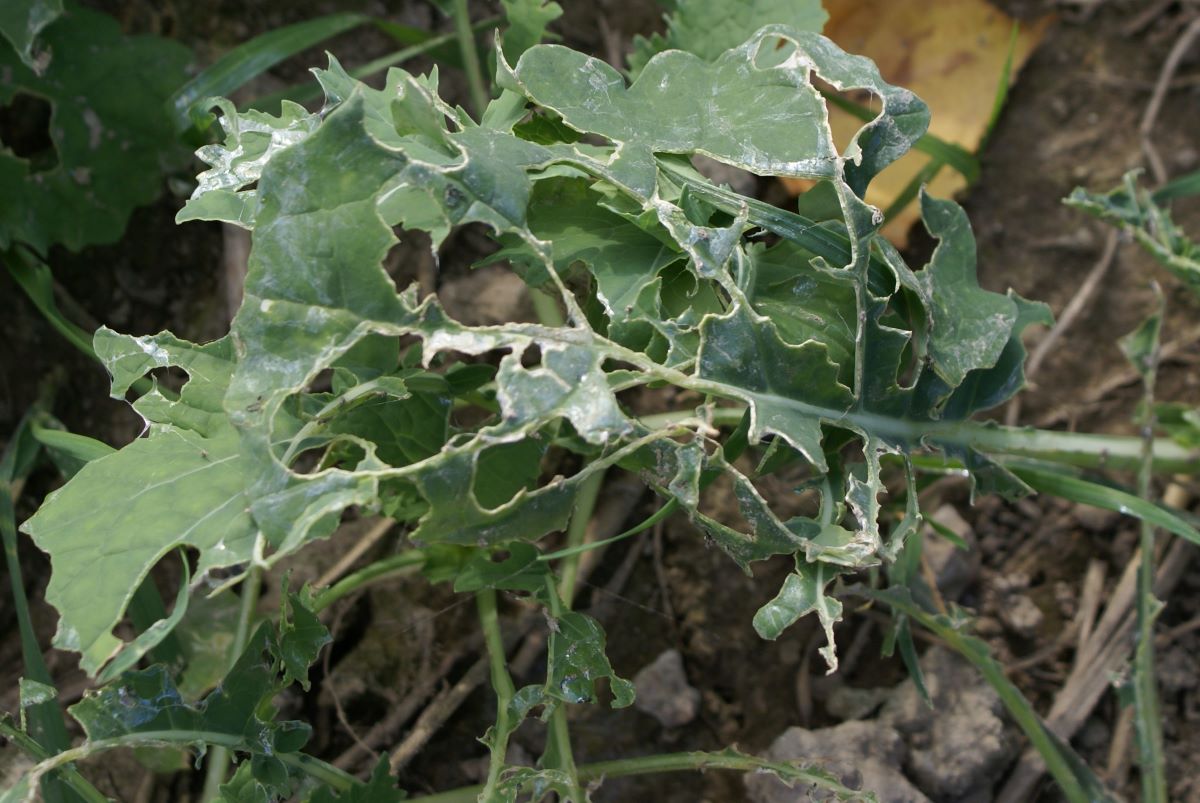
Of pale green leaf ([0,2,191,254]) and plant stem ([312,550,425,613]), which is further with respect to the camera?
pale green leaf ([0,2,191,254])

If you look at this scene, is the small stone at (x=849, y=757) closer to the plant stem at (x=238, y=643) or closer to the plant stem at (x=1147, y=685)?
the plant stem at (x=1147, y=685)

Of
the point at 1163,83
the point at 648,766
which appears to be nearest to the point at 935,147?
the point at 1163,83

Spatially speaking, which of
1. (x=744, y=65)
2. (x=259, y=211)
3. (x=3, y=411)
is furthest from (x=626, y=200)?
(x=3, y=411)

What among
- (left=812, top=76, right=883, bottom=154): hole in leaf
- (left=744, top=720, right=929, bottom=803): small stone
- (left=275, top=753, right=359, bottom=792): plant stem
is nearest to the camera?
(left=275, top=753, right=359, bottom=792): plant stem

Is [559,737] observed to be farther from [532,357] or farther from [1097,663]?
[1097,663]

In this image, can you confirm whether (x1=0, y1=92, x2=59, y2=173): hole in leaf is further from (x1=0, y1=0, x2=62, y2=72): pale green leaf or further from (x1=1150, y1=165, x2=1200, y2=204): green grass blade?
(x1=1150, y1=165, x2=1200, y2=204): green grass blade

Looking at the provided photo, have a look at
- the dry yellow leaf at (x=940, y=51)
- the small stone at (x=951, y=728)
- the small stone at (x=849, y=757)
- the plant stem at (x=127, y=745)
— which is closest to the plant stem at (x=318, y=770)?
the plant stem at (x=127, y=745)

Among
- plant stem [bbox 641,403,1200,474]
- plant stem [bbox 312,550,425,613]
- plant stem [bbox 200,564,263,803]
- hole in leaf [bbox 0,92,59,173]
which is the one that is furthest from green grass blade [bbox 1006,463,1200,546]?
hole in leaf [bbox 0,92,59,173]
